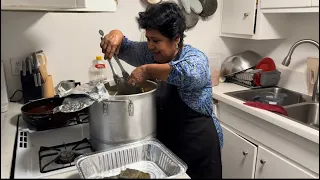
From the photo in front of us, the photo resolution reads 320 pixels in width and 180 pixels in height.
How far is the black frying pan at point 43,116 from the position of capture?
1006mm

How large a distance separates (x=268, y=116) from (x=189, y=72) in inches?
22.3

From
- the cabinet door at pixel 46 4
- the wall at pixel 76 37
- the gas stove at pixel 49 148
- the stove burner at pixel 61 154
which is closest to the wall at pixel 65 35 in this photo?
the wall at pixel 76 37

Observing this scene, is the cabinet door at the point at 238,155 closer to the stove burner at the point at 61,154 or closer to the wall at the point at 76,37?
the wall at the point at 76,37

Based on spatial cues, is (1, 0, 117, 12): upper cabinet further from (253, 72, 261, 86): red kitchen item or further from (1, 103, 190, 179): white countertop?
(253, 72, 261, 86): red kitchen item

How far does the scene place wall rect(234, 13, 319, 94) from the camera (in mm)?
1396

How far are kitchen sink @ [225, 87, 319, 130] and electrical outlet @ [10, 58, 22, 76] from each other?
106cm

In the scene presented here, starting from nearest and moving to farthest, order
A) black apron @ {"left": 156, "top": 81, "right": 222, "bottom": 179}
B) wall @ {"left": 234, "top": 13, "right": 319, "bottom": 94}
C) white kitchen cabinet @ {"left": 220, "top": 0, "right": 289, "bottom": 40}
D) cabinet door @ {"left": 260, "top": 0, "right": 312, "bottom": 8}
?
black apron @ {"left": 156, "top": 81, "right": 222, "bottom": 179} → cabinet door @ {"left": 260, "top": 0, "right": 312, "bottom": 8} → wall @ {"left": 234, "top": 13, "right": 319, "bottom": 94} → white kitchen cabinet @ {"left": 220, "top": 0, "right": 289, "bottom": 40}

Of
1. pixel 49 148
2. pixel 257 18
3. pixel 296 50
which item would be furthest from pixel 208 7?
pixel 49 148

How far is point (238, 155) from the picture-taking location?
1.40m

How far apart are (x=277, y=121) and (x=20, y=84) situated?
3.94 ft

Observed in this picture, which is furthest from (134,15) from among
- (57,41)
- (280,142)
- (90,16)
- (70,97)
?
(280,142)

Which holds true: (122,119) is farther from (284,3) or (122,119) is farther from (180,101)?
(284,3)

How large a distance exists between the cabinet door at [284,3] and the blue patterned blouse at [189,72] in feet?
2.13

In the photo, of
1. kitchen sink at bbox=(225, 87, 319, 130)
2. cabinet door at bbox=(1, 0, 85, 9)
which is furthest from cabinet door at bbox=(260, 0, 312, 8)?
cabinet door at bbox=(1, 0, 85, 9)
